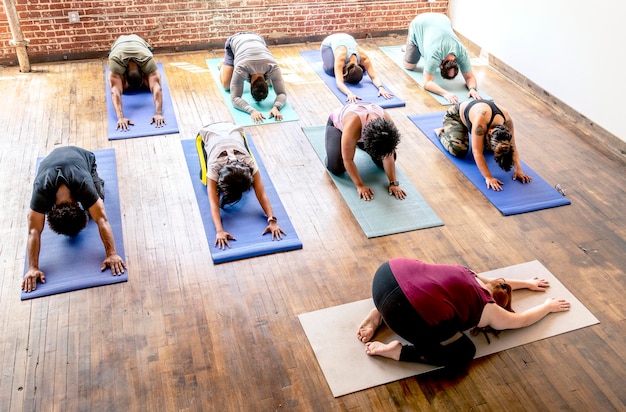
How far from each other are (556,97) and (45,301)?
5.10 m

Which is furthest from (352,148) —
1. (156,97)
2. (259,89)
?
(156,97)

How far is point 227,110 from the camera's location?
5.35 m

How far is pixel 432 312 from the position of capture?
2729mm

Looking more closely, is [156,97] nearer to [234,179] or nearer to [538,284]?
[234,179]

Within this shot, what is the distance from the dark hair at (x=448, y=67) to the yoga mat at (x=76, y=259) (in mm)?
3667

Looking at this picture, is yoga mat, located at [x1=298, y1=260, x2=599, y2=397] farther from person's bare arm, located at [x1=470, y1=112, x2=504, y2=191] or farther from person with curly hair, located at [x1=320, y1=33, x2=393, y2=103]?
person with curly hair, located at [x1=320, y1=33, x2=393, y2=103]

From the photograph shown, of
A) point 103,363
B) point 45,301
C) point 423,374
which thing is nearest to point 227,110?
point 45,301

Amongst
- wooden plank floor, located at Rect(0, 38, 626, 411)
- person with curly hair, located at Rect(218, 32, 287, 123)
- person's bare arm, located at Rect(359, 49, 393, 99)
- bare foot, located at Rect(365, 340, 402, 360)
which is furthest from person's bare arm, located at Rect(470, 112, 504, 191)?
bare foot, located at Rect(365, 340, 402, 360)

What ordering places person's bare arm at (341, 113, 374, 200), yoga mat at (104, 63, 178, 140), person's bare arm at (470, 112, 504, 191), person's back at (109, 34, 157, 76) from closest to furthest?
person's bare arm at (341, 113, 374, 200) < person's bare arm at (470, 112, 504, 191) < yoga mat at (104, 63, 178, 140) < person's back at (109, 34, 157, 76)

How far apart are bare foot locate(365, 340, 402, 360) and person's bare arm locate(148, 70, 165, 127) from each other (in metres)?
3.05

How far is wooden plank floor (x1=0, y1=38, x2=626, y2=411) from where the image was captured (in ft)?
9.12

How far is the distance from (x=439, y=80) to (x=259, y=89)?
2.15 meters

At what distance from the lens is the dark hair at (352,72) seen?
5.79 m

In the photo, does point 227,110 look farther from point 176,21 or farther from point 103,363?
point 103,363
